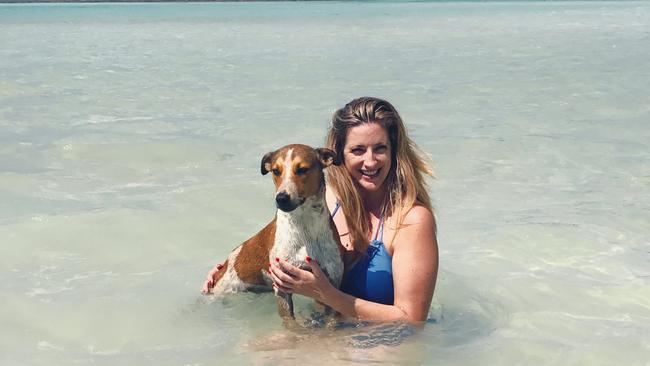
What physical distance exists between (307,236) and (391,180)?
793mm

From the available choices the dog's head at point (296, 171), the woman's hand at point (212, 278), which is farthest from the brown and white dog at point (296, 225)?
the woman's hand at point (212, 278)

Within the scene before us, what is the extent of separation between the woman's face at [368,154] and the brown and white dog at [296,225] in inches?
15.7

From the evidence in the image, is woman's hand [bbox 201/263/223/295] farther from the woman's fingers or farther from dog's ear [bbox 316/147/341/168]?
dog's ear [bbox 316/147/341/168]

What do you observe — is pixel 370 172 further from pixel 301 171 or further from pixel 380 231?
pixel 301 171

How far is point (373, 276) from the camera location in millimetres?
5047

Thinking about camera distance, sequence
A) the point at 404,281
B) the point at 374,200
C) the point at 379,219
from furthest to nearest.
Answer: the point at 374,200 → the point at 379,219 → the point at 404,281

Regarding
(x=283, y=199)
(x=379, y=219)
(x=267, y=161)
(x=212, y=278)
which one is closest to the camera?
(x=283, y=199)

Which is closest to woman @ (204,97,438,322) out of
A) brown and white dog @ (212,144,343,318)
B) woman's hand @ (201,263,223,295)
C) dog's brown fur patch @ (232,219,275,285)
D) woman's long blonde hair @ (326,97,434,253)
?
woman's long blonde hair @ (326,97,434,253)

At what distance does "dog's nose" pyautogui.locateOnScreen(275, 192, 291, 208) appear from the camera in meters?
4.30

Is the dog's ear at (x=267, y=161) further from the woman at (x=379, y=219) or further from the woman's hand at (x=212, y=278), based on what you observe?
the woman's hand at (x=212, y=278)

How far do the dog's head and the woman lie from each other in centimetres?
29

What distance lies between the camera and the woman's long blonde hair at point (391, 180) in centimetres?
508

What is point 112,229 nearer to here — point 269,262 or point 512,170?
point 269,262

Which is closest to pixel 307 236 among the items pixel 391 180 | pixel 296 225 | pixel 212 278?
pixel 296 225
